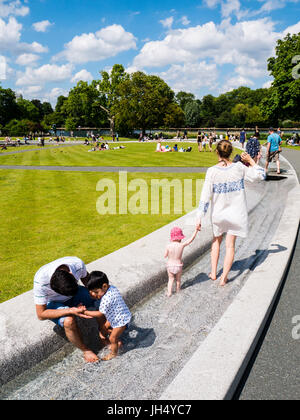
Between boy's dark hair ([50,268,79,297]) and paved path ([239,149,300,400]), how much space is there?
78.9 inches

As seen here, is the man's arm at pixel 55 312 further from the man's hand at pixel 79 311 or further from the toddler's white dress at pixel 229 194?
the toddler's white dress at pixel 229 194

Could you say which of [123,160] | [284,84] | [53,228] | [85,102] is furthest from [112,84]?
[53,228]

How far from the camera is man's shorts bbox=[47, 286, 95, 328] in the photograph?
3.51 metres

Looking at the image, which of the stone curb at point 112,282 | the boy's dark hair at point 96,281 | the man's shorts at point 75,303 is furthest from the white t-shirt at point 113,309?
the stone curb at point 112,282

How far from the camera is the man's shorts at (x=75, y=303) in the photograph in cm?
351

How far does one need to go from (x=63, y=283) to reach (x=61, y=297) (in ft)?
1.44

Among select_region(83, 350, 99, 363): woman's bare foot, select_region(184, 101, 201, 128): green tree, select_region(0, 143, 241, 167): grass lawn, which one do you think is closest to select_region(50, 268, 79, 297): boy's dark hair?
select_region(83, 350, 99, 363): woman's bare foot

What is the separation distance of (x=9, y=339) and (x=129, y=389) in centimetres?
142

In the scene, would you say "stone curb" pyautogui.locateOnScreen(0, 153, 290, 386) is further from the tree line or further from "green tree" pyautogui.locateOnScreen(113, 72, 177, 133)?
"green tree" pyautogui.locateOnScreen(113, 72, 177, 133)

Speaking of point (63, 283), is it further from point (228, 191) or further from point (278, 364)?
point (228, 191)

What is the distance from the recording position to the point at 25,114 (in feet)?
356

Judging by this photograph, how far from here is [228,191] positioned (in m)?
4.57

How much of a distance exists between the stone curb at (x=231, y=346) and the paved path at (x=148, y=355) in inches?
9.4
